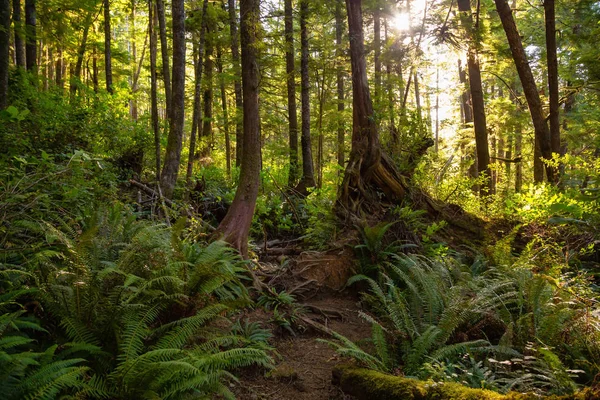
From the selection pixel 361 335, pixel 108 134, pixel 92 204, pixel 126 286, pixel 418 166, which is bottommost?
pixel 361 335

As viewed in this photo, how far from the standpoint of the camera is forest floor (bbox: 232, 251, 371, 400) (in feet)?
12.3

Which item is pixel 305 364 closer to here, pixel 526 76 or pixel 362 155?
pixel 362 155

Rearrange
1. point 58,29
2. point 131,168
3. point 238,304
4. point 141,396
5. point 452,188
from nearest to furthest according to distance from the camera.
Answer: point 141,396, point 238,304, point 131,168, point 452,188, point 58,29

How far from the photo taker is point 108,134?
9117 millimetres

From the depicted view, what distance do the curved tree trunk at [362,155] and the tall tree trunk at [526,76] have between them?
3.39 m

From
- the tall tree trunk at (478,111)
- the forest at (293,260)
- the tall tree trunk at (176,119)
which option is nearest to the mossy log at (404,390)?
the forest at (293,260)

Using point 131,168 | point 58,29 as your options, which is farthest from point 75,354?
point 58,29

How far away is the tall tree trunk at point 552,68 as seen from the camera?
837cm

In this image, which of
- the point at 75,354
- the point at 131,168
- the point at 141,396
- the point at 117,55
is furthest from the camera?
the point at 117,55

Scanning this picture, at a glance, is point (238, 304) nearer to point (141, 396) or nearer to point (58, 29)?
point (141, 396)

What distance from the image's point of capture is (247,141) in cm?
597

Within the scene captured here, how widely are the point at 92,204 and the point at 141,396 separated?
11.7 ft

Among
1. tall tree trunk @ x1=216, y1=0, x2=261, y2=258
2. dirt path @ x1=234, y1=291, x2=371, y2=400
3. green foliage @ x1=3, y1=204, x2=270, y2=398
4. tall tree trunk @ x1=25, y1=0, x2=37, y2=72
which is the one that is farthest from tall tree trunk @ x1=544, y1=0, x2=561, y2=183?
tall tree trunk @ x1=25, y1=0, x2=37, y2=72

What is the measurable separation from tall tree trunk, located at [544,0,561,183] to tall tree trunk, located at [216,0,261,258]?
22.4ft
